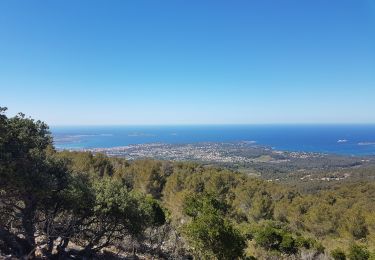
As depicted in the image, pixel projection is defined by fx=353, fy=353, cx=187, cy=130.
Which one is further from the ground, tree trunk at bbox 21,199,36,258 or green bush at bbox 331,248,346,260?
tree trunk at bbox 21,199,36,258

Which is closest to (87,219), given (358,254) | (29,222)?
(29,222)

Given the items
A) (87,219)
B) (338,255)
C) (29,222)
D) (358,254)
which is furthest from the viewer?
(338,255)

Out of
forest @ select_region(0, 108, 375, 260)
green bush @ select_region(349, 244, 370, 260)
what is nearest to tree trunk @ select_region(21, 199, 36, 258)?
forest @ select_region(0, 108, 375, 260)

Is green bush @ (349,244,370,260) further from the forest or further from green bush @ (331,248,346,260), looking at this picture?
green bush @ (331,248,346,260)

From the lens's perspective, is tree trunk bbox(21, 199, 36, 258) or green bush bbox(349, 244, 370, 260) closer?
tree trunk bbox(21, 199, 36, 258)

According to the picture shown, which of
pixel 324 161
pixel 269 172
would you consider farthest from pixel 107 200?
pixel 324 161

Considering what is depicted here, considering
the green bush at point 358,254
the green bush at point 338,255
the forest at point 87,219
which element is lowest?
the green bush at point 338,255

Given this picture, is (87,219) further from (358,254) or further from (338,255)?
(358,254)

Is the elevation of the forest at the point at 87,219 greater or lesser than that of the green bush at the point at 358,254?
greater

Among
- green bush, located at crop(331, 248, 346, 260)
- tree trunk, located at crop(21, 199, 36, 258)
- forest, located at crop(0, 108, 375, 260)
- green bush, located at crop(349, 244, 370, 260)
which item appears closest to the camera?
forest, located at crop(0, 108, 375, 260)

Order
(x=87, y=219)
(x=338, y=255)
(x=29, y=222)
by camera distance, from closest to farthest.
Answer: (x=29, y=222)
(x=87, y=219)
(x=338, y=255)

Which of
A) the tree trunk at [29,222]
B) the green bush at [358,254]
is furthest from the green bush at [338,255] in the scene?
the tree trunk at [29,222]

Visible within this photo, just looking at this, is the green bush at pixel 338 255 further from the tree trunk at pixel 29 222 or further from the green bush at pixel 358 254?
the tree trunk at pixel 29 222

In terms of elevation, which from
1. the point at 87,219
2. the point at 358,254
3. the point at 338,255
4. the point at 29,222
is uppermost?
the point at 29,222
